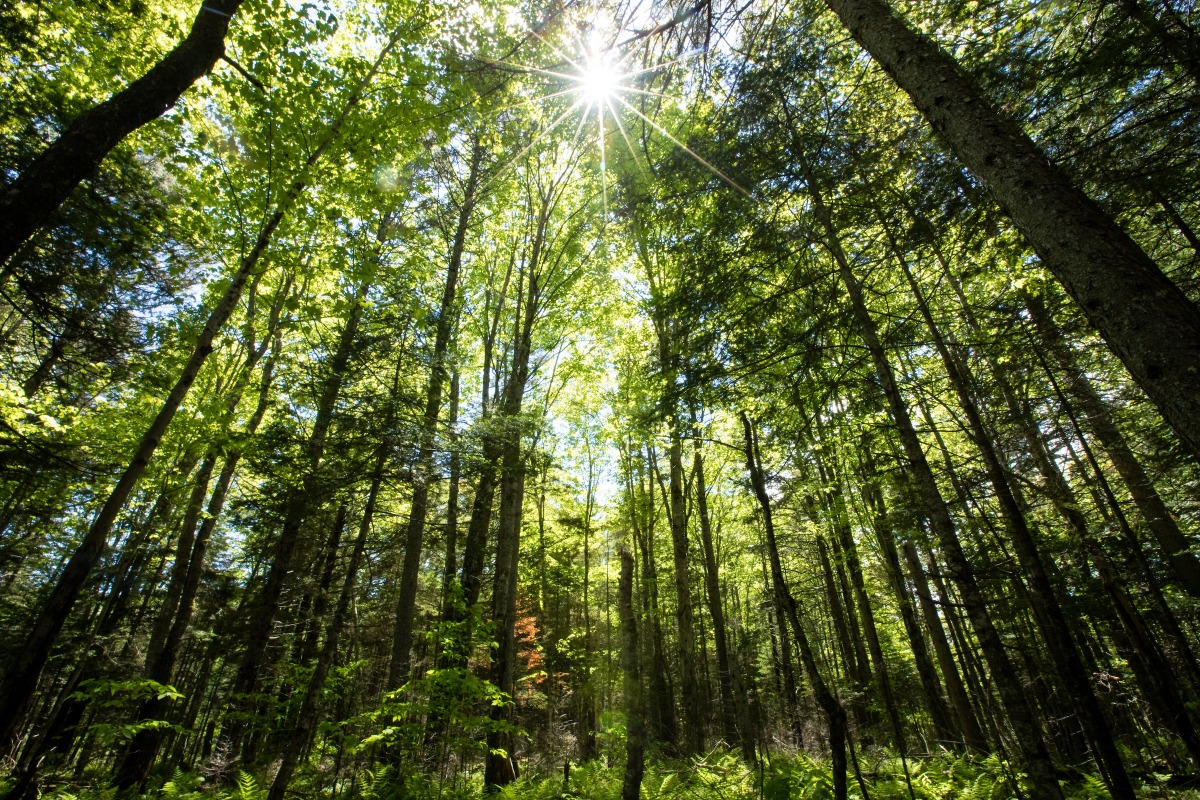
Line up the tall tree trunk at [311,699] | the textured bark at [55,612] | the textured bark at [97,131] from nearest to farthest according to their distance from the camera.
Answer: the textured bark at [97,131]
the textured bark at [55,612]
the tall tree trunk at [311,699]

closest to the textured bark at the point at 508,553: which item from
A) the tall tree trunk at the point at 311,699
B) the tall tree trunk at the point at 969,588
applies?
the tall tree trunk at the point at 311,699

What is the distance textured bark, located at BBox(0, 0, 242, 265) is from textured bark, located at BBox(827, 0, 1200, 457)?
6.33 m

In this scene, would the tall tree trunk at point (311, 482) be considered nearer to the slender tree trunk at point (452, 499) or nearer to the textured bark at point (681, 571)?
the slender tree trunk at point (452, 499)

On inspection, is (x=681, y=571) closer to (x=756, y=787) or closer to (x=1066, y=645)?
(x=756, y=787)

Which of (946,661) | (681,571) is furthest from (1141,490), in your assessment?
(681,571)

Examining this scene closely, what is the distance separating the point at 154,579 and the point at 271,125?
17.5m

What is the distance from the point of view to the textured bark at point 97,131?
11.1 feet

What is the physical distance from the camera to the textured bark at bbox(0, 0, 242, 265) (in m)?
3.38

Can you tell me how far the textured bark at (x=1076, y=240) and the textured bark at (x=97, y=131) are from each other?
633 centimetres

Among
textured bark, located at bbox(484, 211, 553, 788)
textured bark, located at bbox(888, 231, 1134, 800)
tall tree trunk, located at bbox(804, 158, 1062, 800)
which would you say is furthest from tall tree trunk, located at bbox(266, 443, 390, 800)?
textured bark, located at bbox(888, 231, 1134, 800)

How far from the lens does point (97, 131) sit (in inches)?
151

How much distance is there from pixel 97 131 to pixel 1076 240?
6964 millimetres

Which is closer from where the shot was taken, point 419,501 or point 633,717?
point 633,717

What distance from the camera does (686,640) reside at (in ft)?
36.0
